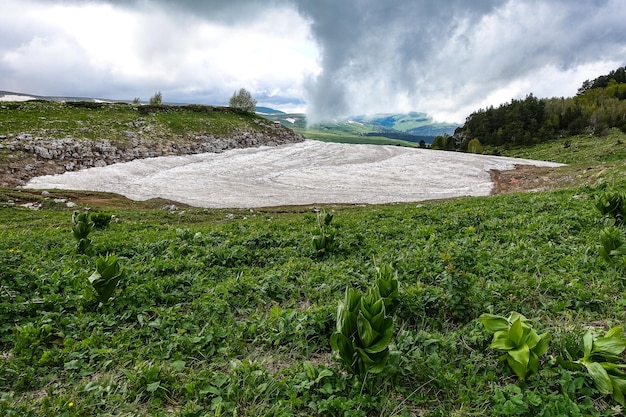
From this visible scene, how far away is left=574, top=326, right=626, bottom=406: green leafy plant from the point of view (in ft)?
11.1

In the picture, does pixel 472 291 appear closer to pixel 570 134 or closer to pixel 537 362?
pixel 537 362

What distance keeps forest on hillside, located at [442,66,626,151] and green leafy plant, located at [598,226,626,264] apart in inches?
3835

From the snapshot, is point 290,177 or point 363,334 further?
point 290,177

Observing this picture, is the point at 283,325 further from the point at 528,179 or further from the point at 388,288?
the point at 528,179

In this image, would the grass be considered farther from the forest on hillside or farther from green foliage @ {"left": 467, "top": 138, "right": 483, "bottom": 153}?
the forest on hillside

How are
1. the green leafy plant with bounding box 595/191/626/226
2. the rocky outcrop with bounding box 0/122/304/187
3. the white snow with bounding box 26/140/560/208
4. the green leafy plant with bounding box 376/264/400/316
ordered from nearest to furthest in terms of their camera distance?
the green leafy plant with bounding box 376/264/400/316 < the green leafy plant with bounding box 595/191/626/226 < the white snow with bounding box 26/140/560/208 < the rocky outcrop with bounding box 0/122/304/187

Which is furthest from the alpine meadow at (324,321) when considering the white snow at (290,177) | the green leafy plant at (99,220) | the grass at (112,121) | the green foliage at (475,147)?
the green foliage at (475,147)

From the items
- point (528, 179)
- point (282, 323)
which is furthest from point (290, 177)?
point (282, 323)

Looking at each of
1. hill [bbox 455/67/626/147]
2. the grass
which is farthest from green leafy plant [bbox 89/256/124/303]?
hill [bbox 455/67/626/147]

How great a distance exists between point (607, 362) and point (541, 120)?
118934mm

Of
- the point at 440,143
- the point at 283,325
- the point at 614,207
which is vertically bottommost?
the point at 283,325

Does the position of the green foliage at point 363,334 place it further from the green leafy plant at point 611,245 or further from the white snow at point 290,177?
the white snow at point 290,177

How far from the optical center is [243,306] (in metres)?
6.30

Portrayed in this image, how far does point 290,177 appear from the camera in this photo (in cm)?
4700
